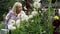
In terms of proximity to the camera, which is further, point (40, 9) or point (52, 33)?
point (40, 9)

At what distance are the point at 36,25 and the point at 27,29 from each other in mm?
69

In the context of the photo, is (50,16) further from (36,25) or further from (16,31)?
(16,31)

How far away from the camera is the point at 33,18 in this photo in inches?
57.0

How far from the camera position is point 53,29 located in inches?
53.9

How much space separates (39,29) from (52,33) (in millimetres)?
92

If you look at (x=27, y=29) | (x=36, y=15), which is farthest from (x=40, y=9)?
(x=27, y=29)

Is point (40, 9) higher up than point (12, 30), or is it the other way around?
point (40, 9)

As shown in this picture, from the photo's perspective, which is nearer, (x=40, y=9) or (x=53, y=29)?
(x=53, y=29)

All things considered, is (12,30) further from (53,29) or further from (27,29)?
(53,29)

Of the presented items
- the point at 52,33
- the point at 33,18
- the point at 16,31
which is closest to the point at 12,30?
the point at 16,31

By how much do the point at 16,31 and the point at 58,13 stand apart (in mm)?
306

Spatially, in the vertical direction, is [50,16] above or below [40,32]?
above

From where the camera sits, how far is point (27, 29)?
56.3 inches

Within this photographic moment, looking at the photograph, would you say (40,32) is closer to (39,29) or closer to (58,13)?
(39,29)
